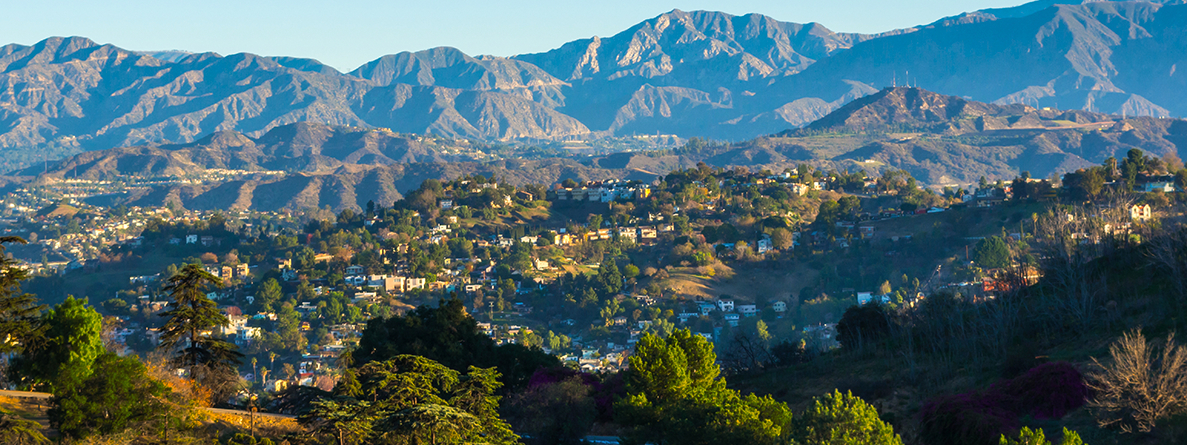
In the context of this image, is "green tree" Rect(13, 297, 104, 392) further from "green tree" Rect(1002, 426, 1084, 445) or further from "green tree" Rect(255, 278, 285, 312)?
"green tree" Rect(255, 278, 285, 312)

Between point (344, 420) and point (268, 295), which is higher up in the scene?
point (344, 420)

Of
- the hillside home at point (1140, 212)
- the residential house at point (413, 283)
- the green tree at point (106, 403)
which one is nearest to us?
the green tree at point (106, 403)

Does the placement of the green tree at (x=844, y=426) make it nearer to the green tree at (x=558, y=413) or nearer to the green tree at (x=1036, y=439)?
the green tree at (x=1036, y=439)

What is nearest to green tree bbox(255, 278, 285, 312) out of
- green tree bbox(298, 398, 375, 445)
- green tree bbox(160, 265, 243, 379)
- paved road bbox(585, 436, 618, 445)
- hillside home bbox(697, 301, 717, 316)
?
hillside home bbox(697, 301, 717, 316)

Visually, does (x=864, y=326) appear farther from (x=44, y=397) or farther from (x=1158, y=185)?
(x=1158, y=185)

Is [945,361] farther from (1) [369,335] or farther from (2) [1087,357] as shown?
(1) [369,335]

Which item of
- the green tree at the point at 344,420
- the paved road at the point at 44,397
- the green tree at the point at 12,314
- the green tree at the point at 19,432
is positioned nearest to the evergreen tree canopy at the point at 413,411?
the green tree at the point at 344,420

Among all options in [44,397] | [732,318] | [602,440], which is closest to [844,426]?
[602,440]
